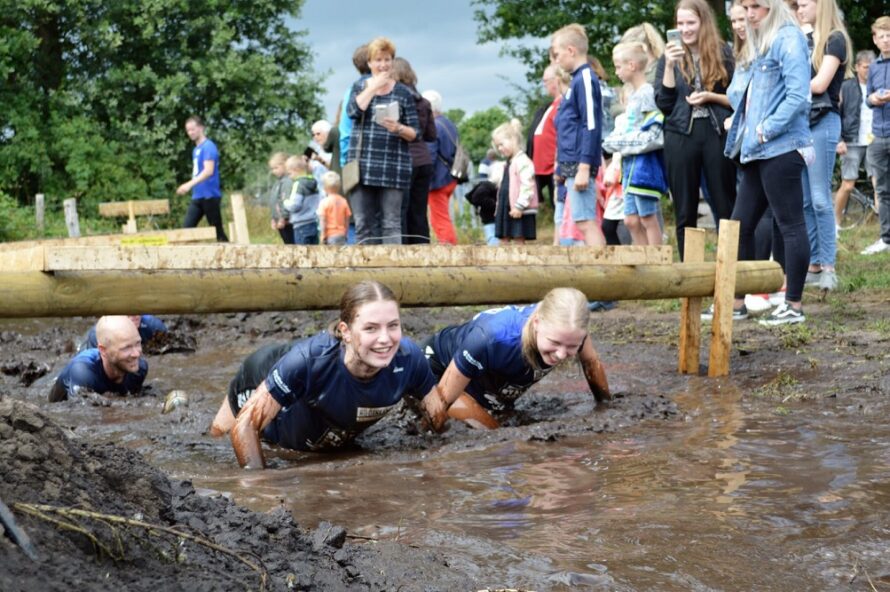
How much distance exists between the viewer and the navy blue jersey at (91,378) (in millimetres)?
8617

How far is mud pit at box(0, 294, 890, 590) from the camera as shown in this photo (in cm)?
332

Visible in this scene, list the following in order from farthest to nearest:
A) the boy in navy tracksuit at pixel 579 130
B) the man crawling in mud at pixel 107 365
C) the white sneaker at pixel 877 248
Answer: the white sneaker at pixel 877 248
the boy in navy tracksuit at pixel 579 130
the man crawling in mud at pixel 107 365

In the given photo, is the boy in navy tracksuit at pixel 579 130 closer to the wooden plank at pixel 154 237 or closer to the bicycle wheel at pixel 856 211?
the wooden plank at pixel 154 237

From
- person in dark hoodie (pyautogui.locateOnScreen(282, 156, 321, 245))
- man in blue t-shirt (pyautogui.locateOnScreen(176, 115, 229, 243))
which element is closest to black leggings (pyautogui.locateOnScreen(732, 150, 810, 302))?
person in dark hoodie (pyautogui.locateOnScreen(282, 156, 321, 245))

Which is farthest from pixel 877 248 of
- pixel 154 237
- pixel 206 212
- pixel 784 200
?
pixel 206 212

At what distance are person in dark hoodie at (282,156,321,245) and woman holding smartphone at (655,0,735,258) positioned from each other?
8.37m

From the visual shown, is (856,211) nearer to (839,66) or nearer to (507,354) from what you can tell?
(839,66)

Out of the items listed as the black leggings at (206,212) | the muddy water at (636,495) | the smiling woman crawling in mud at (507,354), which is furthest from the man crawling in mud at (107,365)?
the black leggings at (206,212)

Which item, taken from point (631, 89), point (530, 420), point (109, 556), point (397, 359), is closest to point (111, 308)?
point (397, 359)

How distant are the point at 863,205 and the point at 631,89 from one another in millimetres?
9285

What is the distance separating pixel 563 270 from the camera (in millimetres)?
7445

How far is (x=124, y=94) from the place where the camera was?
36.4 m

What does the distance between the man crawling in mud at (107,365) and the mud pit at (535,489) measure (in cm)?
27

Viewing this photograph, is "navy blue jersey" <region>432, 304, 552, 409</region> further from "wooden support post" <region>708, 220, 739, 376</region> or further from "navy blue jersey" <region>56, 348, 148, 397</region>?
"navy blue jersey" <region>56, 348, 148, 397</region>
